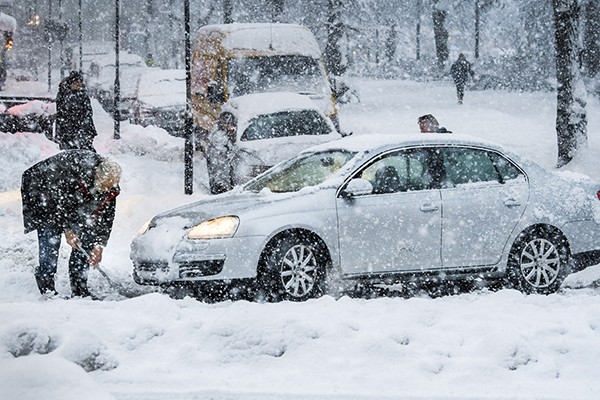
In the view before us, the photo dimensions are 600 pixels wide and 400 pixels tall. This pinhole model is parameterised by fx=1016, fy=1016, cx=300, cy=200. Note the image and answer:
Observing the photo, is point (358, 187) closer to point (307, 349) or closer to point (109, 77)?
point (307, 349)

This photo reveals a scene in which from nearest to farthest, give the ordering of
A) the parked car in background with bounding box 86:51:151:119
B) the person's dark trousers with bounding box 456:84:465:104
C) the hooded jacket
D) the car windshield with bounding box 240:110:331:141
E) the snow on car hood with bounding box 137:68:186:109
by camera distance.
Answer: the hooded jacket
the car windshield with bounding box 240:110:331:141
the snow on car hood with bounding box 137:68:186:109
the parked car in background with bounding box 86:51:151:119
the person's dark trousers with bounding box 456:84:465:104

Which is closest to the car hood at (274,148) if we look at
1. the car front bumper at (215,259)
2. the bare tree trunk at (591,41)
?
the car front bumper at (215,259)

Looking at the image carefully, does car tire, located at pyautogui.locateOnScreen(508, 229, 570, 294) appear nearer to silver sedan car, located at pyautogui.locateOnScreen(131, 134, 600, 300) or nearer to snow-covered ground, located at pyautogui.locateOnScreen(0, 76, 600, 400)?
silver sedan car, located at pyautogui.locateOnScreen(131, 134, 600, 300)

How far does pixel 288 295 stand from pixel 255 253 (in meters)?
0.44

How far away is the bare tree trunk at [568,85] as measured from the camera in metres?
19.2

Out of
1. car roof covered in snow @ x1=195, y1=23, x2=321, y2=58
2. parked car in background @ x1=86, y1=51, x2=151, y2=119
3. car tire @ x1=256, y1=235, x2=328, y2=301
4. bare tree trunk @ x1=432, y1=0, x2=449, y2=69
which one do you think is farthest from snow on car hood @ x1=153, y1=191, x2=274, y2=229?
bare tree trunk @ x1=432, y1=0, x2=449, y2=69

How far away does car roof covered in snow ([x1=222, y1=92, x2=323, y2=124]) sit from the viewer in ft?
51.4

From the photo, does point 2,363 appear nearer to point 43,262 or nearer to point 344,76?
point 43,262

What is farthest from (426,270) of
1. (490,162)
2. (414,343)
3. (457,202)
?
(414,343)

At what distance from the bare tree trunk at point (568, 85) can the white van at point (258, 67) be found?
14.7ft

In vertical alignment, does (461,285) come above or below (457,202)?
below

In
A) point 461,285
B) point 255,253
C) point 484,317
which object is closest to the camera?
point 484,317

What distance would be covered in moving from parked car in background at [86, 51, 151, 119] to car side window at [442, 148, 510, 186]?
23.8 metres

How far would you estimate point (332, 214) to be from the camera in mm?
8445
